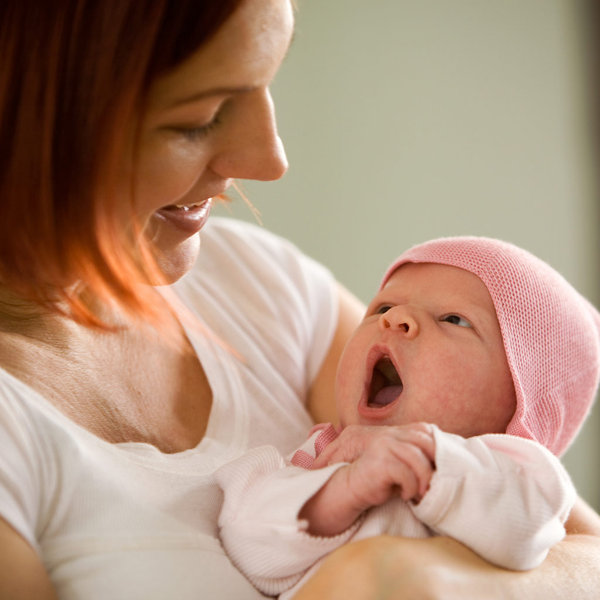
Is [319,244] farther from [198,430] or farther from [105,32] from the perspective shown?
[105,32]

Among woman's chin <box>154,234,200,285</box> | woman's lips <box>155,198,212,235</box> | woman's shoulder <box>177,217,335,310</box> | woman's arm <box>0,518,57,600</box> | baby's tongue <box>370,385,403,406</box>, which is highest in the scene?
woman's lips <box>155,198,212,235</box>

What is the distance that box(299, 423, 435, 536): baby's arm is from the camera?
1016mm

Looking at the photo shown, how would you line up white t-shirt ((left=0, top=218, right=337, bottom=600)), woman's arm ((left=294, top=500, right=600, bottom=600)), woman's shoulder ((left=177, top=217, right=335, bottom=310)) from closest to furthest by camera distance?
1. woman's arm ((left=294, top=500, right=600, bottom=600))
2. white t-shirt ((left=0, top=218, right=337, bottom=600))
3. woman's shoulder ((left=177, top=217, right=335, bottom=310))

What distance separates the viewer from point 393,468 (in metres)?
1.01

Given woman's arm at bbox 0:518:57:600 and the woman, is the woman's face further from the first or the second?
woman's arm at bbox 0:518:57:600

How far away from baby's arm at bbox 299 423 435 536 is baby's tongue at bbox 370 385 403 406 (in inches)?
8.7

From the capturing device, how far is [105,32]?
0.96 metres

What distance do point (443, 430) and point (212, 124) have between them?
543 millimetres

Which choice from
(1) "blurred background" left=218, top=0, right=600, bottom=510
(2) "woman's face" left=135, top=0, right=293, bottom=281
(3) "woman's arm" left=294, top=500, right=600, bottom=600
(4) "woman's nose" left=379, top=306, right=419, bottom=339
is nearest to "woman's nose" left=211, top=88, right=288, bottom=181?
(2) "woman's face" left=135, top=0, right=293, bottom=281

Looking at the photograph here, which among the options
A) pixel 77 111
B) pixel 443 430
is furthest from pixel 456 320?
pixel 77 111

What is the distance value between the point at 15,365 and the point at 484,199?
6.37 ft

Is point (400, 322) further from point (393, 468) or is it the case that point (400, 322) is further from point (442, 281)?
point (393, 468)

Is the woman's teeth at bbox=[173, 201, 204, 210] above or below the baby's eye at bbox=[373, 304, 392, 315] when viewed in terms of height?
above

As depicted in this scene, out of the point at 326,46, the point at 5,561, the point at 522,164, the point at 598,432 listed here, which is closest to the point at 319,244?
the point at 326,46
